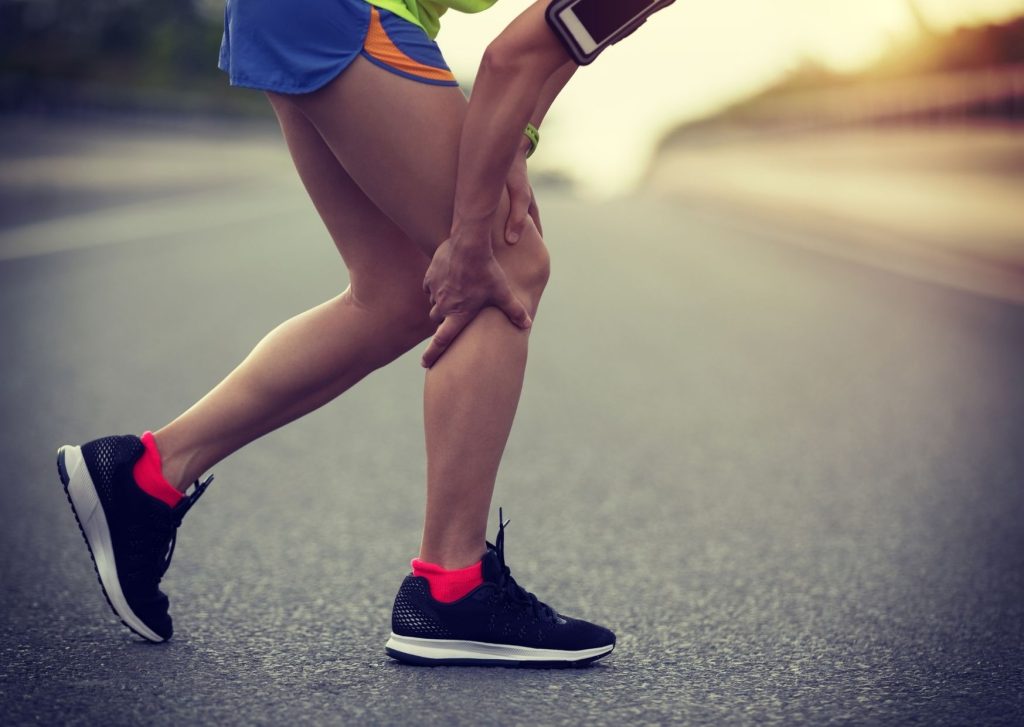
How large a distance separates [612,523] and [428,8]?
1629 millimetres

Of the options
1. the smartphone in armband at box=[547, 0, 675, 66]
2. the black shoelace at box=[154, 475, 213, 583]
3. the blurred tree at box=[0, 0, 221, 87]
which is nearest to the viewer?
the smartphone in armband at box=[547, 0, 675, 66]

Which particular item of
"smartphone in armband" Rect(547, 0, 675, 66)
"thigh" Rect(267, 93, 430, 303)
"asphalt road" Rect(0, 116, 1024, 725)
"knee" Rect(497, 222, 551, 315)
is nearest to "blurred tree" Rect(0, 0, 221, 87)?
"asphalt road" Rect(0, 116, 1024, 725)

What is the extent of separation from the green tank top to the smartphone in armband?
0.23 meters

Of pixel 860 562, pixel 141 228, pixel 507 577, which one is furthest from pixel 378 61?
pixel 141 228

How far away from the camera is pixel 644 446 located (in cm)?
448

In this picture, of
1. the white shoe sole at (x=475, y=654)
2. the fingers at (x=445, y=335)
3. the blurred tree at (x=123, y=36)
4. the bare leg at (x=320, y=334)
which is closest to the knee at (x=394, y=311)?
the bare leg at (x=320, y=334)

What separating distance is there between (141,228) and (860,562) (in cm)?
1135

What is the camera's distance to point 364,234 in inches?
95.4

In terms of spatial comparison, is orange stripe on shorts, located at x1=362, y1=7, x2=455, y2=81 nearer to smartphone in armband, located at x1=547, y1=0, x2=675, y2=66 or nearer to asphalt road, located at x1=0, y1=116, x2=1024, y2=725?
smartphone in armband, located at x1=547, y1=0, x2=675, y2=66

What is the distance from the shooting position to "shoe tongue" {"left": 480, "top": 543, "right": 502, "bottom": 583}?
2.27 metres

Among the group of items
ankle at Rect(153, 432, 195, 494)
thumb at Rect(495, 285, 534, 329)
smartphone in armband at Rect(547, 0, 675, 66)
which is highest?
smartphone in armband at Rect(547, 0, 675, 66)

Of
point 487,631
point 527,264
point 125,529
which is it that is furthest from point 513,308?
point 125,529

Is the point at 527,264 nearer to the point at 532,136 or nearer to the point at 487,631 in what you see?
the point at 532,136

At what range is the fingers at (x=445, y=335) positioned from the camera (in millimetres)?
2158
